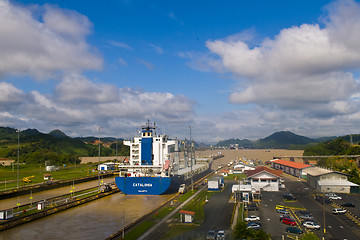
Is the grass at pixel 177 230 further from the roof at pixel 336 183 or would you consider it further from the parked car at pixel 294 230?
the roof at pixel 336 183

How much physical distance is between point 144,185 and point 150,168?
158 inches

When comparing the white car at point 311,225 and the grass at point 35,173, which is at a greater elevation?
the grass at point 35,173

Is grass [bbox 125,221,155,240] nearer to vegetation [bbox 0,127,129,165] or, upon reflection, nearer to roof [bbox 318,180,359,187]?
vegetation [bbox 0,127,129,165]

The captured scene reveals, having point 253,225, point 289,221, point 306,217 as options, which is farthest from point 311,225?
point 253,225

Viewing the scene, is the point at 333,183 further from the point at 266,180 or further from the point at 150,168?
the point at 150,168

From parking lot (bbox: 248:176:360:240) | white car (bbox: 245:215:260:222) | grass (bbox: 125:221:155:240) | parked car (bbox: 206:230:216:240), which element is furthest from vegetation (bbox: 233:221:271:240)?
white car (bbox: 245:215:260:222)

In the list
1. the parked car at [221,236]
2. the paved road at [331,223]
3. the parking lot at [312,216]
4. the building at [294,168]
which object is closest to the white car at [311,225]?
the parking lot at [312,216]

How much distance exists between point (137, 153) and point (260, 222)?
3001 centimetres

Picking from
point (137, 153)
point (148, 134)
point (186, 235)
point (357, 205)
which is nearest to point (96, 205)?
point (137, 153)

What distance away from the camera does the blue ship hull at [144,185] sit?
163ft

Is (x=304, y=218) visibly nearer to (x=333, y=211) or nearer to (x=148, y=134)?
(x=333, y=211)

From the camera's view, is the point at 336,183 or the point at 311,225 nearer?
the point at 311,225

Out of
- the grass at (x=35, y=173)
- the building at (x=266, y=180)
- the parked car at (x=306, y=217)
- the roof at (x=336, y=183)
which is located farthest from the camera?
the grass at (x=35, y=173)

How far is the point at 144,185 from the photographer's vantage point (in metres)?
50.7
